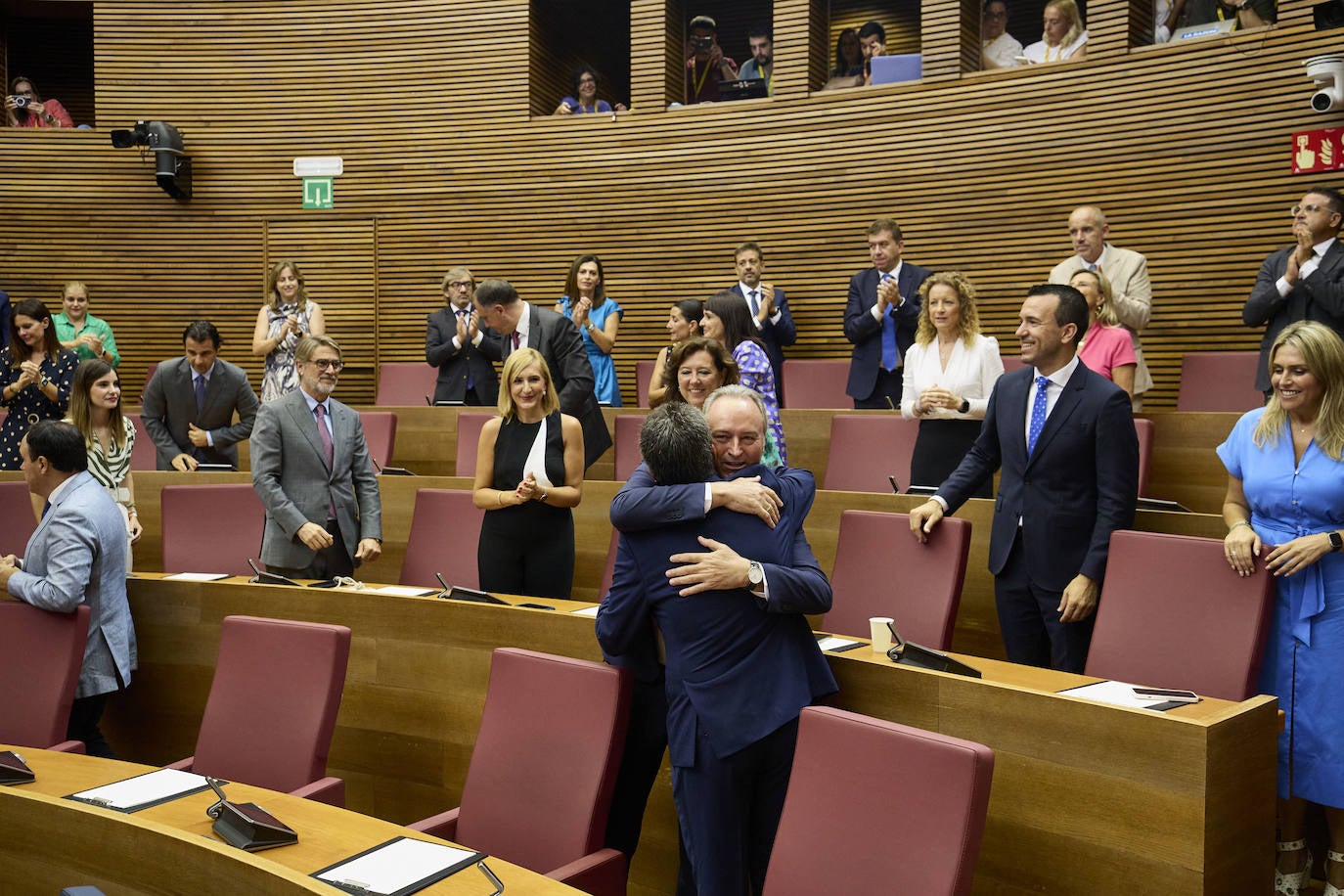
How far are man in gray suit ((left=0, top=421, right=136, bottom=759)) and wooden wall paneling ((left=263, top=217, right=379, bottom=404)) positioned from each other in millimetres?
4555

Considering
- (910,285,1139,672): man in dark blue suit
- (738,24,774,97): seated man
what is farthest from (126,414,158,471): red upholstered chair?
(910,285,1139,672): man in dark blue suit

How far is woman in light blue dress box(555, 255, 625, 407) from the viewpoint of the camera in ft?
16.8

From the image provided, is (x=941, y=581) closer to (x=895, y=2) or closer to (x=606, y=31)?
(x=895, y=2)

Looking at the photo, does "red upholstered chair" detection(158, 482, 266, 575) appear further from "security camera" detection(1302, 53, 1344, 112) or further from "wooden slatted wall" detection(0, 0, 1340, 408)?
"security camera" detection(1302, 53, 1344, 112)

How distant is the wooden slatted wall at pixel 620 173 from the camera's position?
207 inches

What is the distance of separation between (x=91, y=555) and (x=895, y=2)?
5.89 meters

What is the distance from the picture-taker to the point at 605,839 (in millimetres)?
2205

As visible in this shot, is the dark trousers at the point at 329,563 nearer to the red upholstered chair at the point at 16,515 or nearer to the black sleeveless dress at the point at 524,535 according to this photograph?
the black sleeveless dress at the point at 524,535

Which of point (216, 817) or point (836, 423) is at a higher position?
point (836, 423)

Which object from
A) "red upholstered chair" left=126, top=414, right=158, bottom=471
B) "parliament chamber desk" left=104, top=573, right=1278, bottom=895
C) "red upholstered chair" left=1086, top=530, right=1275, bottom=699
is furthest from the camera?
"red upholstered chair" left=126, top=414, right=158, bottom=471

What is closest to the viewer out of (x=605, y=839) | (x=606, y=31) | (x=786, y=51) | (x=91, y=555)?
(x=605, y=839)

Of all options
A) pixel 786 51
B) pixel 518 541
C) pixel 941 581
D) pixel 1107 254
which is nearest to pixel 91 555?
pixel 518 541

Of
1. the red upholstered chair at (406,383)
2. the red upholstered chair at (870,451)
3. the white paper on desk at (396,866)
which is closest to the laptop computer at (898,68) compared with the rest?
the red upholstered chair at (870,451)

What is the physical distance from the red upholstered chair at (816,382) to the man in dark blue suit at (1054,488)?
8.98ft
